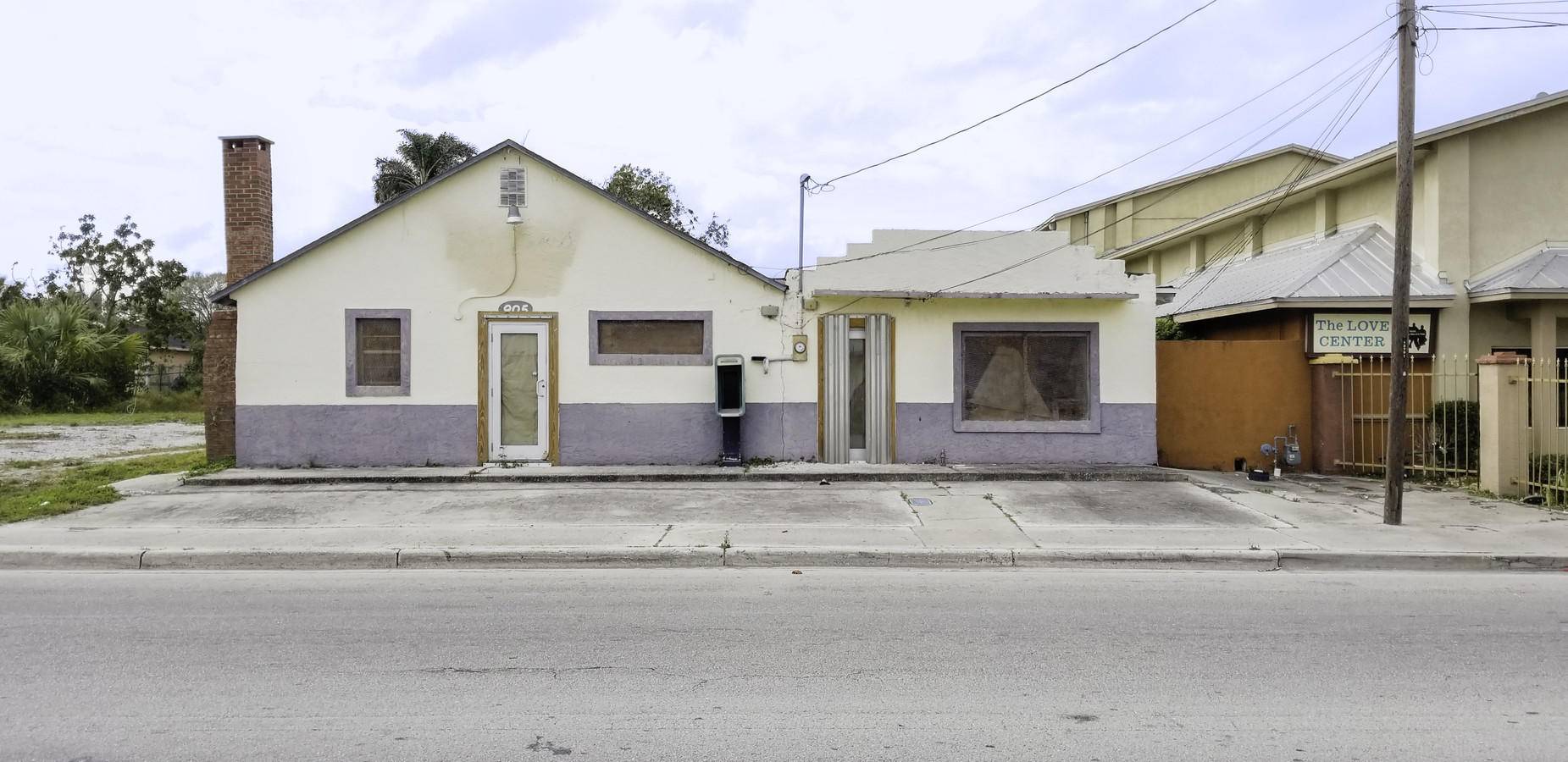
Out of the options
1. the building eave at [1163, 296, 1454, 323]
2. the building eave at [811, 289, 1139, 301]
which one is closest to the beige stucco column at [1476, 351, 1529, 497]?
the building eave at [1163, 296, 1454, 323]

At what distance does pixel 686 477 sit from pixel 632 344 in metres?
2.16

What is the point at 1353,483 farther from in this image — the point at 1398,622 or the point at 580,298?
the point at 580,298

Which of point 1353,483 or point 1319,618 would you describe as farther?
point 1353,483

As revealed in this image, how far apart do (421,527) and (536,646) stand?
4268mm

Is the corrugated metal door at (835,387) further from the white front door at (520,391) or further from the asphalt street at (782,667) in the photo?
the asphalt street at (782,667)

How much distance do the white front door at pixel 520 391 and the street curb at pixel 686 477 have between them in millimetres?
659

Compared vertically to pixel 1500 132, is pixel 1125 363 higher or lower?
lower

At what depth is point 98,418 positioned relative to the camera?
968 inches

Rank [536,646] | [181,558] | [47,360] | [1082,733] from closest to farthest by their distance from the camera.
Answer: [1082,733] < [536,646] < [181,558] < [47,360]

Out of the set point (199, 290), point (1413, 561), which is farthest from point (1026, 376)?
point (199, 290)

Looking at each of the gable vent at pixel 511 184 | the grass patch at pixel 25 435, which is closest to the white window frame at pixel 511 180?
the gable vent at pixel 511 184

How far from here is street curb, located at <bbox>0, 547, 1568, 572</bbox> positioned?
27.2 ft

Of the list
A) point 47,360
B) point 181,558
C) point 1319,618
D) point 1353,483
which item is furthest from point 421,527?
point 47,360

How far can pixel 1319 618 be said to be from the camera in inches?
256
